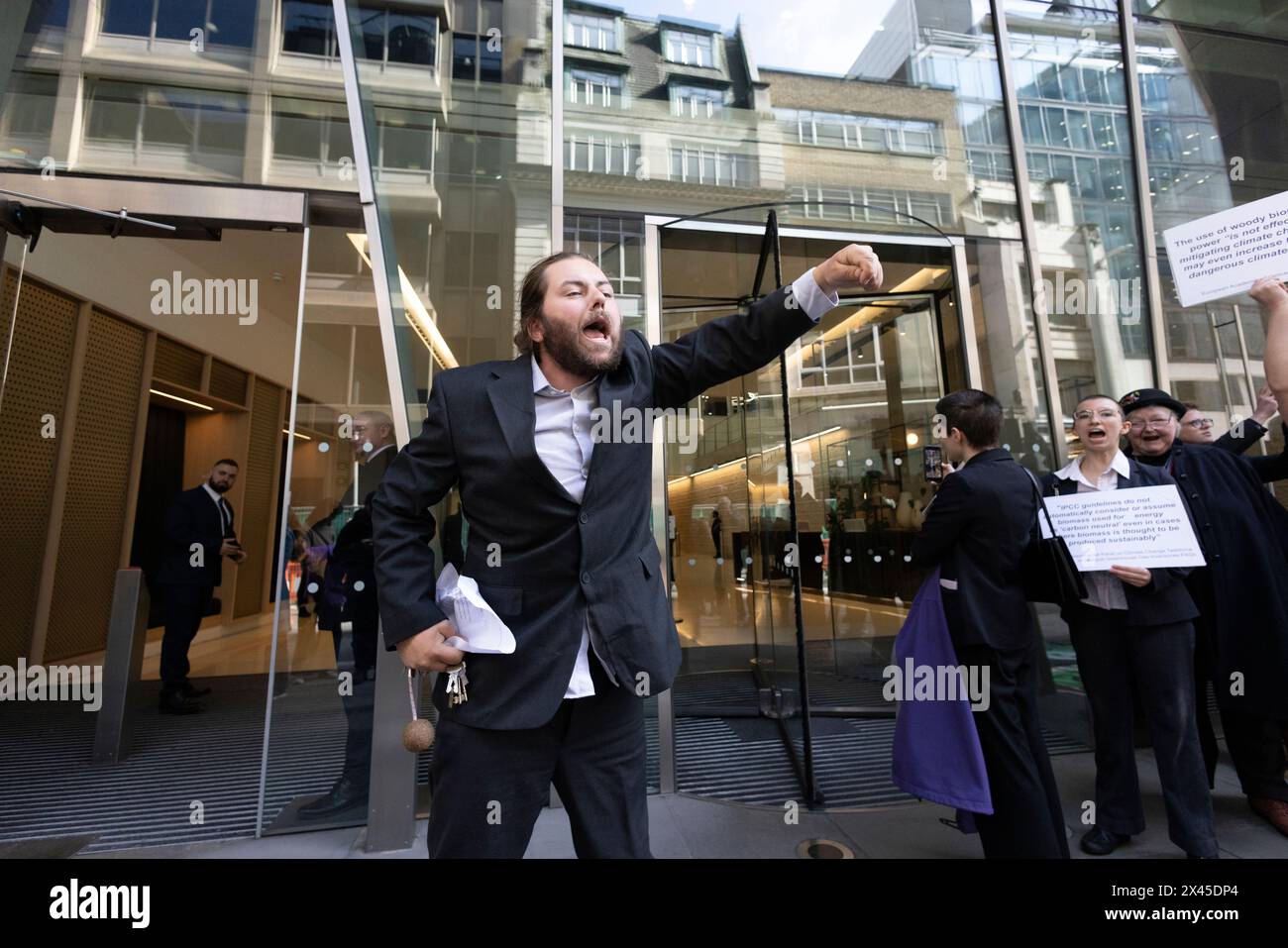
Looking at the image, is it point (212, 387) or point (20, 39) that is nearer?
point (20, 39)

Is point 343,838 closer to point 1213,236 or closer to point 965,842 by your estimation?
point 965,842

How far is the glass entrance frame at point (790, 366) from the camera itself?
11.4 ft

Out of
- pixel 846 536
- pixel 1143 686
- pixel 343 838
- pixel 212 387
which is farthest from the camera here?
pixel 212 387

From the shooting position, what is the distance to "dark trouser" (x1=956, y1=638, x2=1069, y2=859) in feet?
6.76

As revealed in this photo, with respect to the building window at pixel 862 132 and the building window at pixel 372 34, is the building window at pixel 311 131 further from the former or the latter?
the building window at pixel 862 132

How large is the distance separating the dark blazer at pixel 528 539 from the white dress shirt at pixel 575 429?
0.03 metres

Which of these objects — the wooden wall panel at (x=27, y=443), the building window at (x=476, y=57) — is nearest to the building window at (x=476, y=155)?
the building window at (x=476, y=57)

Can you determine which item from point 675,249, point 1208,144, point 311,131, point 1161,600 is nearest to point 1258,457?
point 1161,600


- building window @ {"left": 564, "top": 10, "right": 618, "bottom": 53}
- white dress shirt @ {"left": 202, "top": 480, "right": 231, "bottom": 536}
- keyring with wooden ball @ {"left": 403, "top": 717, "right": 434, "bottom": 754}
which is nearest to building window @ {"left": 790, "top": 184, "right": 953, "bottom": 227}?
building window @ {"left": 564, "top": 10, "right": 618, "bottom": 53}

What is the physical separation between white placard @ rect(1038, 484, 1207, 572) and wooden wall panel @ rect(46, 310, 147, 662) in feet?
27.6
